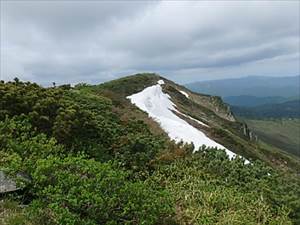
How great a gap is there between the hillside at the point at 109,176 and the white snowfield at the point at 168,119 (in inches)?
159

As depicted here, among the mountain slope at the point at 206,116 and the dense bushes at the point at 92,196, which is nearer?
the dense bushes at the point at 92,196

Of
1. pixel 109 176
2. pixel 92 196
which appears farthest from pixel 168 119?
pixel 92 196

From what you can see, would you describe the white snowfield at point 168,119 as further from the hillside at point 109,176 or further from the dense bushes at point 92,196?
the dense bushes at point 92,196

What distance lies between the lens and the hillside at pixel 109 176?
8.09m

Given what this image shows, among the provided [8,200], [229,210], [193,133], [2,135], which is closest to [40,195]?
[8,200]

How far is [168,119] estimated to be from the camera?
31719 mm

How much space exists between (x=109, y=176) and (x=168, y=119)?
23451 mm

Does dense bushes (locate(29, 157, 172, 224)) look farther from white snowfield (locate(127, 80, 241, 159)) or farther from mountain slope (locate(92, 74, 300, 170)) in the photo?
mountain slope (locate(92, 74, 300, 170))

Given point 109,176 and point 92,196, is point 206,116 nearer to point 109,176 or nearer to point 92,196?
point 109,176

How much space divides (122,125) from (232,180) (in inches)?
212

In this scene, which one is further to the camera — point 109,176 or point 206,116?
point 206,116

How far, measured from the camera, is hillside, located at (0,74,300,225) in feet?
26.6

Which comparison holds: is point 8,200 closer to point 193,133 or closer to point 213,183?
point 213,183

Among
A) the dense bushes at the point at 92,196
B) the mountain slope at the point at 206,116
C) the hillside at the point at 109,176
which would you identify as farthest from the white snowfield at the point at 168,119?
the dense bushes at the point at 92,196
